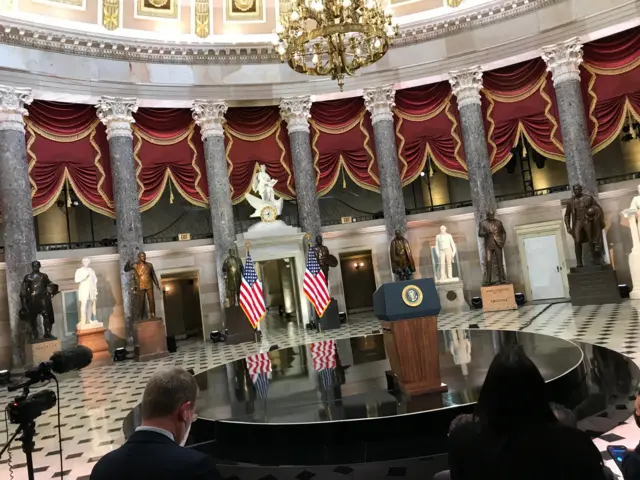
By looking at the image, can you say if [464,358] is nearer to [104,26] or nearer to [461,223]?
[461,223]

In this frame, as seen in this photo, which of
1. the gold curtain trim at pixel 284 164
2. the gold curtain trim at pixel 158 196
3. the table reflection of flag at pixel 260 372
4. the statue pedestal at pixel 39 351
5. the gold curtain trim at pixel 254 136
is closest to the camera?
the table reflection of flag at pixel 260 372

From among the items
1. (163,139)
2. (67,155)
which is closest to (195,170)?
(163,139)

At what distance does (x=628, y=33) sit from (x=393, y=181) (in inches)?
298

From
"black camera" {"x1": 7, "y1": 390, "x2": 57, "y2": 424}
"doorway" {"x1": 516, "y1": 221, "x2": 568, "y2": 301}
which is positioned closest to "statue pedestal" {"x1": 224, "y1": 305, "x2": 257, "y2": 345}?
"doorway" {"x1": 516, "y1": 221, "x2": 568, "y2": 301}

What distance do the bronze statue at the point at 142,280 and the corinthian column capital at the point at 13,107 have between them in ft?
14.3

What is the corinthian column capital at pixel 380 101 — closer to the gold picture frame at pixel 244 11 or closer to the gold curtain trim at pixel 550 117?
the gold picture frame at pixel 244 11

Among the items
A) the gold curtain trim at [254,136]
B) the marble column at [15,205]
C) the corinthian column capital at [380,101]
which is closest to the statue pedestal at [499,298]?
the corinthian column capital at [380,101]

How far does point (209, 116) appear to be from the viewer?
16.3 m

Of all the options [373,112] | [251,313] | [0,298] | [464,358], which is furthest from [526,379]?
[373,112]

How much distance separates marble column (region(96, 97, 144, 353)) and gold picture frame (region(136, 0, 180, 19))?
2.79m

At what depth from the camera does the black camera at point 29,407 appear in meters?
3.11

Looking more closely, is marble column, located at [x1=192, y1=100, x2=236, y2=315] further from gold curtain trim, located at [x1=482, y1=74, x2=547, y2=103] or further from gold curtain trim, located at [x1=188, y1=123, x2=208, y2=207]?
gold curtain trim, located at [x1=482, y1=74, x2=547, y2=103]

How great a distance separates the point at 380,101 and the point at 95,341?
421 inches

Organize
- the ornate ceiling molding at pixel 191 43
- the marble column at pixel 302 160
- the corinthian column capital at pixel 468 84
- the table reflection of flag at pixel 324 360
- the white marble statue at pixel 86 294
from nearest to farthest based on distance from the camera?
1. the table reflection of flag at pixel 324 360
2. the white marble statue at pixel 86 294
3. the ornate ceiling molding at pixel 191 43
4. the corinthian column capital at pixel 468 84
5. the marble column at pixel 302 160
